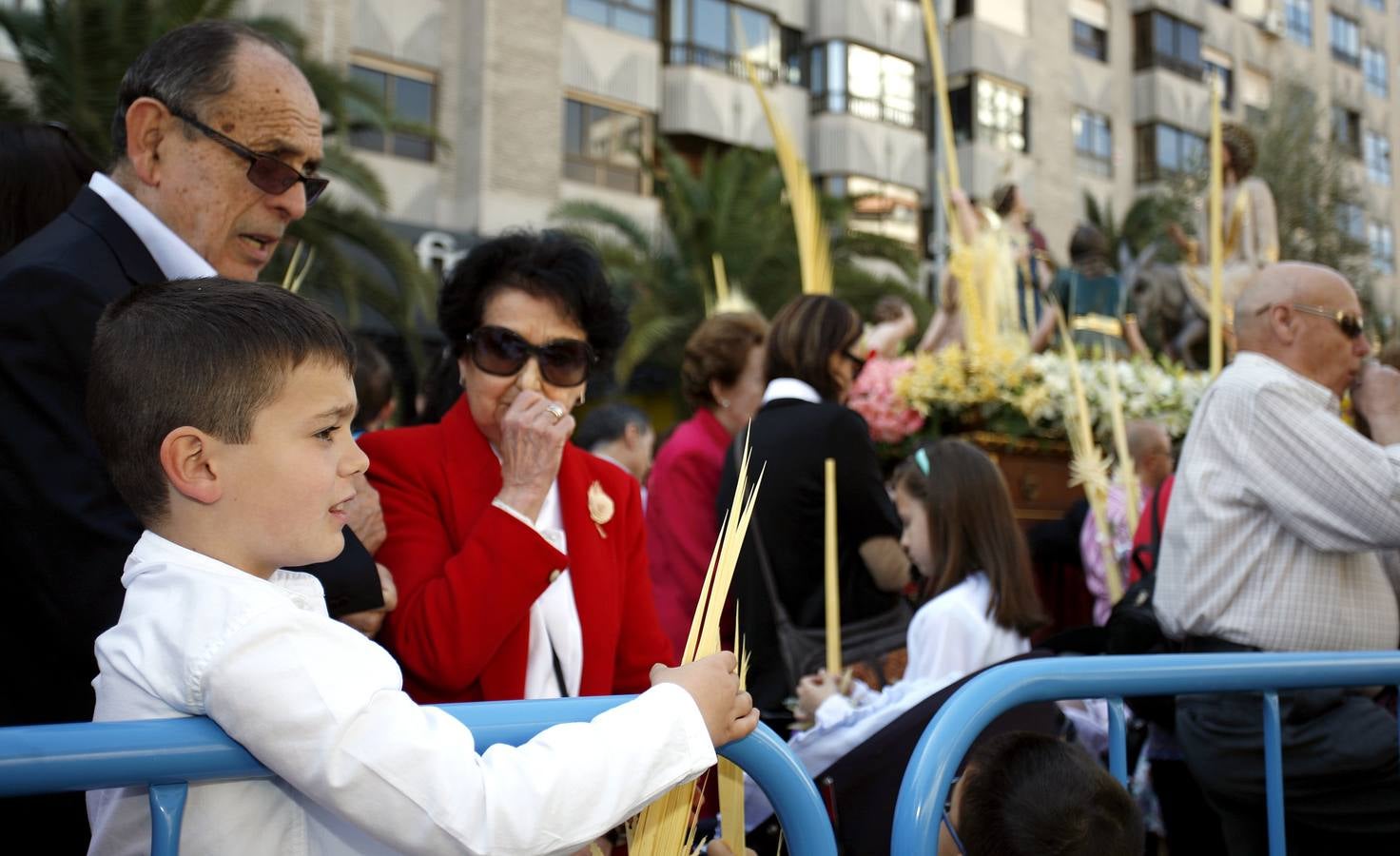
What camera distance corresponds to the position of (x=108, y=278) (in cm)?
211

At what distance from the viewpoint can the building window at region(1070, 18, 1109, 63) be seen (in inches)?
1243

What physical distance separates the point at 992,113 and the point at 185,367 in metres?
29.2

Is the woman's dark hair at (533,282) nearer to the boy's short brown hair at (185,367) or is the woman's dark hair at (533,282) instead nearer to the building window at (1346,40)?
the boy's short brown hair at (185,367)

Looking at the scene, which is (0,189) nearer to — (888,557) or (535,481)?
(535,481)

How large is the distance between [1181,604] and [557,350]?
5.65 ft

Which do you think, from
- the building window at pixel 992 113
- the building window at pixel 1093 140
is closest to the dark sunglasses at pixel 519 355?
the building window at pixel 992 113

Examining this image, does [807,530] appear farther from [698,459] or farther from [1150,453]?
[1150,453]

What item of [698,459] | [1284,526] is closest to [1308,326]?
[1284,526]

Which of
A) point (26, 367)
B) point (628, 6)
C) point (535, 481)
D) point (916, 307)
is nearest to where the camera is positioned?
point (26, 367)

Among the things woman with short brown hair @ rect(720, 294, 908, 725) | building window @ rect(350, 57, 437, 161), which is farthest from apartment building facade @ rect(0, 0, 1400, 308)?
woman with short brown hair @ rect(720, 294, 908, 725)

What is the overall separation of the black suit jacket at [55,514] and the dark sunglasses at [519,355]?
2.09ft

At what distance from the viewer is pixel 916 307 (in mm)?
18781

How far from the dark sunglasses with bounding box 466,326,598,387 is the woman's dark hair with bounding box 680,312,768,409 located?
1.70 metres

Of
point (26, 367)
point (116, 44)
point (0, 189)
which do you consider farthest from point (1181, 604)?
point (116, 44)
